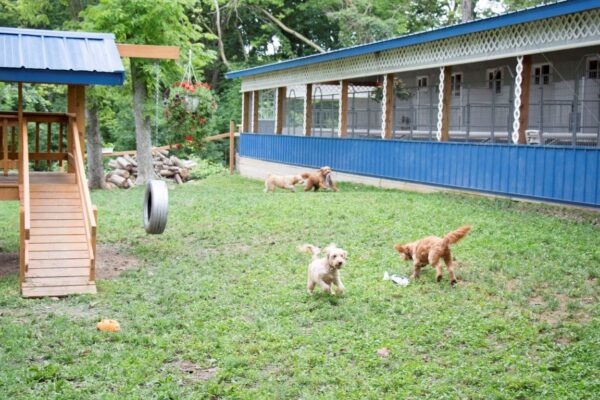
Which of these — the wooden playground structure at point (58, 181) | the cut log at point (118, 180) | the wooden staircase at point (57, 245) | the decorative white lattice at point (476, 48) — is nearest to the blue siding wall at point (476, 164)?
the decorative white lattice at point (476, 48)

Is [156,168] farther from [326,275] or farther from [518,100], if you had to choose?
[326,275]

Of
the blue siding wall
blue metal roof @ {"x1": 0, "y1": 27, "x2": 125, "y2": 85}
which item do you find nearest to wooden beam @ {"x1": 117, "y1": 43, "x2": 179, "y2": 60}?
blue metal roof @ {"x1": 0, "y1": 27, "x2": 125, "y2": 85}

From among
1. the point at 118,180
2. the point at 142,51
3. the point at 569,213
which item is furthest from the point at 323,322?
the point at 118,180

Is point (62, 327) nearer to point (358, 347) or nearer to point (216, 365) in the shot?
point (216, 365)

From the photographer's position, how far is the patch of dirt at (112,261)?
1163cm

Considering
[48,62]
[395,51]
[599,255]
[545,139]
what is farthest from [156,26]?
[599,255]

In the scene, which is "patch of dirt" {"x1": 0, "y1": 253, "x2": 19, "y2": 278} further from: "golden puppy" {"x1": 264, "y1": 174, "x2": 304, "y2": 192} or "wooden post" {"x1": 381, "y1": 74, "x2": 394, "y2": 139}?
"wooden post" {"x1": 381, "y1": 74, "x2": 394, "y2": 139}

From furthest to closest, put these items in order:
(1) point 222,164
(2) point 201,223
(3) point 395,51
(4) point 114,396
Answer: (1) point 222,164
(3) point 395,51
(2) point 201,223
(4) point 114,396

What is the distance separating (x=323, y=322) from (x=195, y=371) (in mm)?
1854

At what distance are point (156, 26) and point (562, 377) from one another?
781 inches

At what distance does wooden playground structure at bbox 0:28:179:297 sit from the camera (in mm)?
10406

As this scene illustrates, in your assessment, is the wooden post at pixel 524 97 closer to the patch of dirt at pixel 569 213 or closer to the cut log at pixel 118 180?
the patch of dirt at pixel 569 213

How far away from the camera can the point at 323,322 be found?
864 cm

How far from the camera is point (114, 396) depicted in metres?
6.49
